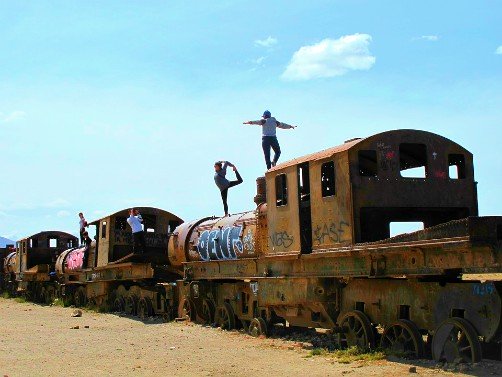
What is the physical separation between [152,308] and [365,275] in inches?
443

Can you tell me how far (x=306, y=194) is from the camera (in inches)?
531

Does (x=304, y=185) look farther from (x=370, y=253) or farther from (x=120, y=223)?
(x=120, y=223)

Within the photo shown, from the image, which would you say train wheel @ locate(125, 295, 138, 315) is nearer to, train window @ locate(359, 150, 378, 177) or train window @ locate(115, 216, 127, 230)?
train window @ locate(115, 216, 127, 230)

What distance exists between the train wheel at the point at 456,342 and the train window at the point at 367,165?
331cm

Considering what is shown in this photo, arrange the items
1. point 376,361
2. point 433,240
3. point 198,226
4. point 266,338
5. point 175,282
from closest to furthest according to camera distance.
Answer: point 433,240 < point 376,361 < point 266,338 < point 198,226 < point 175,282

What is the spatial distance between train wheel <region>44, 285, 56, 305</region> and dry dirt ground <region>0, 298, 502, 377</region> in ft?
44.2

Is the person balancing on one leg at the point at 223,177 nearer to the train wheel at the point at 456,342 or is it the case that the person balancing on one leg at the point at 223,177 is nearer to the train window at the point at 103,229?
the train window at the point at 103,229

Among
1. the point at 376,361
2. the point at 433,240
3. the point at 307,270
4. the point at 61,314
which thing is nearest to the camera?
the point at 433,240

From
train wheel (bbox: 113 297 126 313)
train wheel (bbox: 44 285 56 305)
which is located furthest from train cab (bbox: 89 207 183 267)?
train wheel (bbox: 44 285 56 305)

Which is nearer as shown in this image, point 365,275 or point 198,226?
point 365,275

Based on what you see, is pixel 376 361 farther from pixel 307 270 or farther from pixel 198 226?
pixel 198 226

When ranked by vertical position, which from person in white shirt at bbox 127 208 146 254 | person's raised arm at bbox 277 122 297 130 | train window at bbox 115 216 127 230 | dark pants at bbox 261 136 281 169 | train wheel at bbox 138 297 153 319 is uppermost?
person's raised arm at bbox 277 122 297 130

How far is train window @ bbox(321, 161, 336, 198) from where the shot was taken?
1256 centimetres

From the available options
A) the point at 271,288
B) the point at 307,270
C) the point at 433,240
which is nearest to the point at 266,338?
the point at 271,288
